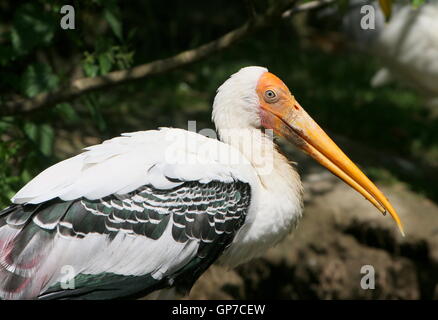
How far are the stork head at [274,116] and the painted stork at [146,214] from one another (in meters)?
0.01

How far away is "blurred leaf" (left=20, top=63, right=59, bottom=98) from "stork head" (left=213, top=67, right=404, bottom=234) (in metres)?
1.13

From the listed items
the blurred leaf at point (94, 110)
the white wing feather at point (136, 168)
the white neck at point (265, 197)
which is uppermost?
the white wing feather at point (136, 168)

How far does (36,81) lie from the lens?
4719 millimetres

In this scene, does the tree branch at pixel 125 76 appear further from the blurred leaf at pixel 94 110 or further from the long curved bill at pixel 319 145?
the long curved bill at pixel 319 145

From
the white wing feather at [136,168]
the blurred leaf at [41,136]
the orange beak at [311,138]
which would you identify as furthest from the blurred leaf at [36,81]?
the orange beak at [311,138]

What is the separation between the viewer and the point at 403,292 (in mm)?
5648

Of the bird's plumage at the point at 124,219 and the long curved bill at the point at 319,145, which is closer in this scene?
the bird's plumage at the point at 124,219

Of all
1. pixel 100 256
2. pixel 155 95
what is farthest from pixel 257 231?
pixel 155 95

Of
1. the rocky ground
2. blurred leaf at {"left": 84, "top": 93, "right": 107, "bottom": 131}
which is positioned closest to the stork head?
blurred leaf at {"left": 84, "top": 93, "right": 107, "bottom": 131}

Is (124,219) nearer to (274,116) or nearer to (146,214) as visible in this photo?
(146,214)

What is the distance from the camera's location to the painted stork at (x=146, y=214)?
3.66 meters

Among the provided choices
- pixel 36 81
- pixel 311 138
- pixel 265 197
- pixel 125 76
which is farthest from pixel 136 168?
pixel 36 81

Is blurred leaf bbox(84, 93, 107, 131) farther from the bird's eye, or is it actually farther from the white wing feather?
the bird's eye

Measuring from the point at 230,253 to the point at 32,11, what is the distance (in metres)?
1.88
